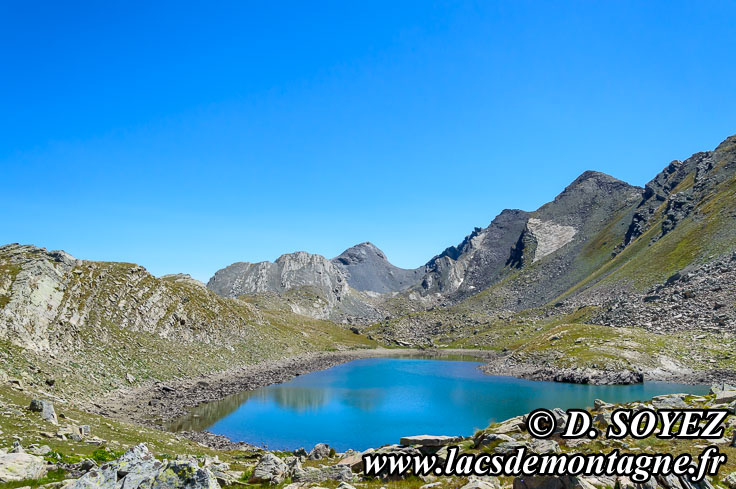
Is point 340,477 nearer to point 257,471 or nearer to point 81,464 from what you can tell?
point 257,471

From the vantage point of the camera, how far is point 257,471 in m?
20.8

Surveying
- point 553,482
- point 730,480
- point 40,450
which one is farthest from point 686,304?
point 40,450

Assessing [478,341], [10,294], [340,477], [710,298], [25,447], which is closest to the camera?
[340,477]

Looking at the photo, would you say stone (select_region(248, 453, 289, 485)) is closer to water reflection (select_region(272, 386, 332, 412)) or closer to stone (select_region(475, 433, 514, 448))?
stone (select_region(475, 433, 514, 448))

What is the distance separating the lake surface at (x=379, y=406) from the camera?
59.3m

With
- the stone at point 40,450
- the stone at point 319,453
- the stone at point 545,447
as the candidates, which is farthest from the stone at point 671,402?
the stone at point 40,450

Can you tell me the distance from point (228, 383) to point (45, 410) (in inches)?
2483

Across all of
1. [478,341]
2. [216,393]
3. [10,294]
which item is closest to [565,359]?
[216,393]

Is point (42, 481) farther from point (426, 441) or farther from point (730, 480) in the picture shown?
point (730, 480)

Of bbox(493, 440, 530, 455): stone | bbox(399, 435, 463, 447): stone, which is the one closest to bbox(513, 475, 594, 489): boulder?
bbox(493, 440, 530, 455): stone

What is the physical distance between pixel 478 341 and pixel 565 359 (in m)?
95.5

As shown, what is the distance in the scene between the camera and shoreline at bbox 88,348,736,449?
55.1m

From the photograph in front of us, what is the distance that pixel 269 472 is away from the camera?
67.8 feet

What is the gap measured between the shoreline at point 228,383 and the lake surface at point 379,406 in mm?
2779
